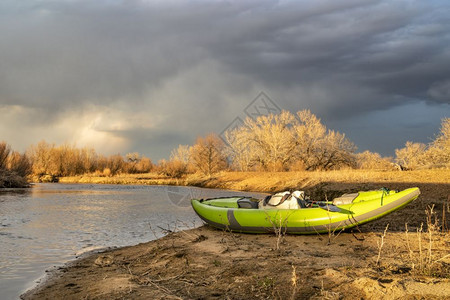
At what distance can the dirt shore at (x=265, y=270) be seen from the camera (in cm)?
417

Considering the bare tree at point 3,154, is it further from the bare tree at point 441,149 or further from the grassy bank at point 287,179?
the bare tree at point 441,149

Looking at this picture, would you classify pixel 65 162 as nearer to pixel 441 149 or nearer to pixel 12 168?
pixel 12 168

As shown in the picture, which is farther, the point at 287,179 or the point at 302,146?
the point at 302,146

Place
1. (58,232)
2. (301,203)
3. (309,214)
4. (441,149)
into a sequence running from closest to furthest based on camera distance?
1. (309,214)
2. (301,203)
3. (58,232)
4. (441,149)

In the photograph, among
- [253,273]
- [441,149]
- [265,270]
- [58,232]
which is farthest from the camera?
[441,149]

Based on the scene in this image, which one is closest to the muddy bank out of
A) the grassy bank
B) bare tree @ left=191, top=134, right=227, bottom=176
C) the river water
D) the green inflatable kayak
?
the green inflatable kayak

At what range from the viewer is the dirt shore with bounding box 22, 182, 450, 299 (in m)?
4.17

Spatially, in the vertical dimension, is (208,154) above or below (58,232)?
above

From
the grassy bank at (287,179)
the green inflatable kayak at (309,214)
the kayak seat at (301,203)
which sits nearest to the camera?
the green inflatable kayak at (309,214)

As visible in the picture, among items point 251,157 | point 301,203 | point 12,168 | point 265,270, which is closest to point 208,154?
point 251,157

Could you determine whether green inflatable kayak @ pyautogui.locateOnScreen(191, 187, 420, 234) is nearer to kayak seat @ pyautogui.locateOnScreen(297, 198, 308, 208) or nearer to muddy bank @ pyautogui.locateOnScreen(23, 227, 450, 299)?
kayak seat @ pyautogui.locateOnScreen(297, 198, 308, 208)

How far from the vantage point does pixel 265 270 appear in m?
5.03

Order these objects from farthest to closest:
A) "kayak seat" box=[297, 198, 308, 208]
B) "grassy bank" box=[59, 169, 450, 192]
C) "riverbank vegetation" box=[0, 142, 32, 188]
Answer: "riverbank vegetation" box=[0, 142, 32, 188], "grassy bank" box=[59, 169, 450, 192], "kayak seat" box=[297, 198, 308, 208]

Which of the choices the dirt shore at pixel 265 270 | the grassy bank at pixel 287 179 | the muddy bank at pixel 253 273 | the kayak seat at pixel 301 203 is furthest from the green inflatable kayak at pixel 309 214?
the grassy bank at pixel 287 179
